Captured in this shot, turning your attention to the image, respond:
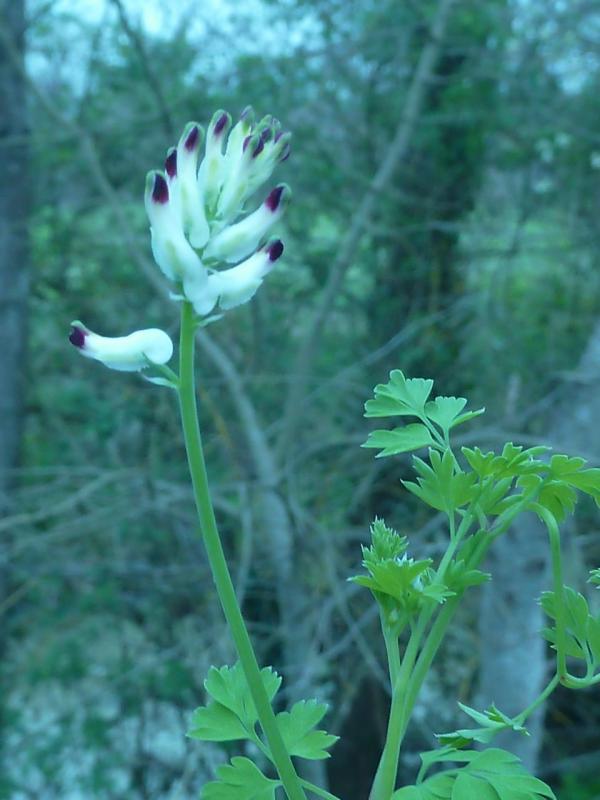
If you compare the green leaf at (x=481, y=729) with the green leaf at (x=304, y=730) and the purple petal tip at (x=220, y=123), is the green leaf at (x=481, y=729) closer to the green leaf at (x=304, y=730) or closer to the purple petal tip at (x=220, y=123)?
the green leaf at (x=304, y=730)

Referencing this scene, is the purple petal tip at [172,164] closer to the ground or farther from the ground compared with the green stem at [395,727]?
farther from the ground

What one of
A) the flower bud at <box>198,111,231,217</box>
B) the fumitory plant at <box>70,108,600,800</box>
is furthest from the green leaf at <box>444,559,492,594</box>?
the flower bud at <box>198,111,231,217</box>

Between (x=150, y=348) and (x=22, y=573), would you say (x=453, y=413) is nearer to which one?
(x=150, y=348)

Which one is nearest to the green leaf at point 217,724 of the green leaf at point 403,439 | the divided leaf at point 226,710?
the divided leaf at point 226,710

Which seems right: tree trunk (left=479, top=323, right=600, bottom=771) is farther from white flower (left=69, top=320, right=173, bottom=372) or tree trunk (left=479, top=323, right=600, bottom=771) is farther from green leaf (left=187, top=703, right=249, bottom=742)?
white flower (left=69, top=320, right=173, bottom=372)

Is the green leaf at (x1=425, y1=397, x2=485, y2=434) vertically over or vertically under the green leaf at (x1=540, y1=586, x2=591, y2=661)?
over

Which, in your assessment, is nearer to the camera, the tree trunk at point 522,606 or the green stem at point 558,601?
the green stem at point 558,601

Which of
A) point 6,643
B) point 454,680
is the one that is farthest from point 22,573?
point 454,680

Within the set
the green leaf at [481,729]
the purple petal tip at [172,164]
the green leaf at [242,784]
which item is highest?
the purple petal tip at [172,164]

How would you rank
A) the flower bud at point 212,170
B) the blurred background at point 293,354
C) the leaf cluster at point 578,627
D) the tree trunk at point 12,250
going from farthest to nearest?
1. the tree trunk at point 12,250
2. the blurred background at point 293,354
3. the leaf cluster at point 578,627
4. the flower bud at point 212,170
